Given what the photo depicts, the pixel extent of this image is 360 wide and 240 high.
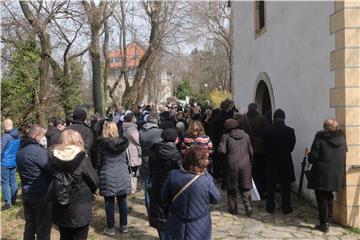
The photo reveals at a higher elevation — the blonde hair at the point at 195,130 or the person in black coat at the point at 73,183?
the blonde hair at the point at 195,130

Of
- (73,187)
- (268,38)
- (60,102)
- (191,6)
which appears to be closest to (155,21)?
(191,6)

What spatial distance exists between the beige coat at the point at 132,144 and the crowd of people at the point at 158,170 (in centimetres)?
2

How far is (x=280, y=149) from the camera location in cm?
779

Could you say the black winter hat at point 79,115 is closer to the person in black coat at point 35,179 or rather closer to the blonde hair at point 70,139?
the person in black coat at point 35,179

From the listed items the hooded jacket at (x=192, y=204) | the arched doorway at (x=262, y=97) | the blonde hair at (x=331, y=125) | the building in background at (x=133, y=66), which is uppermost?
the building in background at (x=133, y=66)

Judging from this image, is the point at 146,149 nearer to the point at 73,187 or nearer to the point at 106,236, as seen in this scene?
the point at 106,236

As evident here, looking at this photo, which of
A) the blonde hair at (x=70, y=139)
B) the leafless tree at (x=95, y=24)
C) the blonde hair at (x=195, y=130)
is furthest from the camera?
the leafless tree at (x=95, y=24)

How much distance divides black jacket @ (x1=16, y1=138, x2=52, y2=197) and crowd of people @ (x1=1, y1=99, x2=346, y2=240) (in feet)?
0.04

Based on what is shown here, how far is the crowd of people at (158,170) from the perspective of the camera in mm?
4453

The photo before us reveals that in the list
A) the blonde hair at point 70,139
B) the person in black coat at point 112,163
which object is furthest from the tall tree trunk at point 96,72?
the blonde hair at point 70,139

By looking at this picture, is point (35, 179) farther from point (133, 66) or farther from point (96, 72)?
point (133, 66)

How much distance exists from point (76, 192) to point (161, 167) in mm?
1443

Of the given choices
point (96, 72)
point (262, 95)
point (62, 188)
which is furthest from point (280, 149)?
point (96, 72)

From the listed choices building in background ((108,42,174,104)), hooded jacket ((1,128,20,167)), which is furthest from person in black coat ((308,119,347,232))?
building in background ((108,42,174,104))
